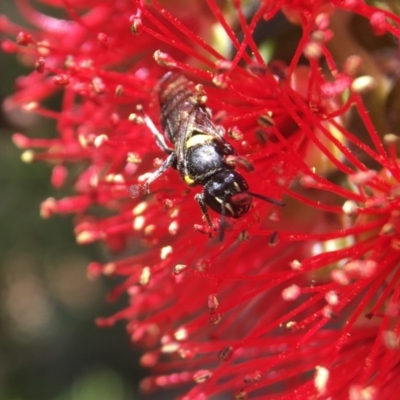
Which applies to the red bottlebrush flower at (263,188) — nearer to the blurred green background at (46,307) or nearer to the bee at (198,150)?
the bee at (198,150)

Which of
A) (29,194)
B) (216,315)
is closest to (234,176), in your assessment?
(216,315)

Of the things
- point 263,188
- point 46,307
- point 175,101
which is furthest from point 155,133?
point 46,307

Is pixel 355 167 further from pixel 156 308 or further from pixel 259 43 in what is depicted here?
pixel 156 308

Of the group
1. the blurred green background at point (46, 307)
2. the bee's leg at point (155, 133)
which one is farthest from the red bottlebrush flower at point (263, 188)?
the blurred green background at point (46, 307)

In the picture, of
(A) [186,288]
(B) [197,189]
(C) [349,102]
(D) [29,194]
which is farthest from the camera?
(D) [29,194]

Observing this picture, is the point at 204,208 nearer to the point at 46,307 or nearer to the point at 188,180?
the point at 188,180

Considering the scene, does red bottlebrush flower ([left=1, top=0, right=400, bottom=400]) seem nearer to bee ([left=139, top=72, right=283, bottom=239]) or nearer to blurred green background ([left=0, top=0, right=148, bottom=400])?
bee ([left=139, top=72, right=283, bottom=239])
